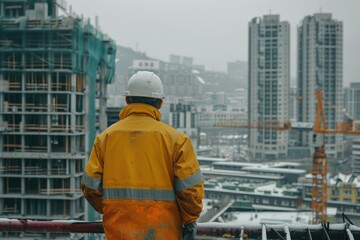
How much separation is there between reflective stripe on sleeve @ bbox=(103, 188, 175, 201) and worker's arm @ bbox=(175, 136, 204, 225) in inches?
1.3

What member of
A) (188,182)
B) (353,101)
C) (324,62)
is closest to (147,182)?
(188,182)

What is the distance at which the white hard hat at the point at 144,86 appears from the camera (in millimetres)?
1709

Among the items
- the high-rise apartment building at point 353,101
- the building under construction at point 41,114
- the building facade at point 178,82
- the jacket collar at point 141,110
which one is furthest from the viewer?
the building facade at point 178,82

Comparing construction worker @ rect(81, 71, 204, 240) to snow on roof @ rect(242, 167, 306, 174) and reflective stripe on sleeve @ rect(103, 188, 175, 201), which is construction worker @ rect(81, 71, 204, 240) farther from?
snow on roof @ rect(242, 167, 306, 174)

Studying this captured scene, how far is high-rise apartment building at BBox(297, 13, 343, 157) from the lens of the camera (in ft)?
157

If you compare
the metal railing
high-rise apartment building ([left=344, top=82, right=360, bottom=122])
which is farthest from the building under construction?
high-rise apartment building ([left=344, top=82, right=360, bottom=122])

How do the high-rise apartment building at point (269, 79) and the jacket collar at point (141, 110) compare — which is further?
the high-rise apartment building at point (269, 79)

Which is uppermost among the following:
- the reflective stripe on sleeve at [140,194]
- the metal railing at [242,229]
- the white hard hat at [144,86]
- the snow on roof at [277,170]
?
the white hard hat at [144,86]

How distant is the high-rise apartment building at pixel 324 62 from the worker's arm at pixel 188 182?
47916 mm

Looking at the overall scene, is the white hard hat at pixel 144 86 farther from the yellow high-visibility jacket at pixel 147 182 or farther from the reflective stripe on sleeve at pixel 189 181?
the reflective stripe on sleeve at pixel 189 181

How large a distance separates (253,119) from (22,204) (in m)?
39.3

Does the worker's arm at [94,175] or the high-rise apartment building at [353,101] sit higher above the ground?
the high-rise apartment building at [353,101]

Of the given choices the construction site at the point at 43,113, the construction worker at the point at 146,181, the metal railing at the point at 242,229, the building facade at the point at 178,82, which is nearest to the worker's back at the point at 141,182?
the construction worker at the point at 146,181

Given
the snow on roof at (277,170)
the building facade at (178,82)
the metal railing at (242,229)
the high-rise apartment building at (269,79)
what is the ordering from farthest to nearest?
the building facade at (178,82), the high-rise apartment building at (269,79), the snow on roof at (277,170), the metal railing at (242,229)
